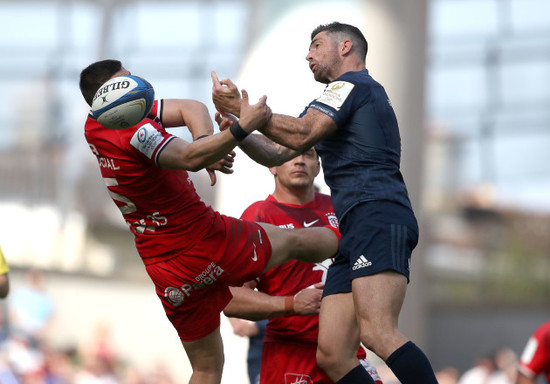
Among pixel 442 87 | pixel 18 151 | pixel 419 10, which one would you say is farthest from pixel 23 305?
pixel 442 87

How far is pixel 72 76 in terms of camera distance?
66.1 ft

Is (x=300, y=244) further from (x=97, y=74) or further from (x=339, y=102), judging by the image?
(x=97, y=74)

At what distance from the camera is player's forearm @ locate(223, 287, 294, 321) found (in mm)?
6254

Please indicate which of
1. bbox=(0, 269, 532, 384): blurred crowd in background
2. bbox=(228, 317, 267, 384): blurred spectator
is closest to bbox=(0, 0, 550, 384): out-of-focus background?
bbox=(0, 269, 532, 384): blurred crowd in background

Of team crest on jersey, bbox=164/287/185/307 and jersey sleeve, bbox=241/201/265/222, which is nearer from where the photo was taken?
team crest on jersey, bbox=164/287/185/307

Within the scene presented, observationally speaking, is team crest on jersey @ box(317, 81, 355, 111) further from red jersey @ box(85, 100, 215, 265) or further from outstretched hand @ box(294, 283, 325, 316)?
outstretched hand @ box(294, 283, 325, 316)

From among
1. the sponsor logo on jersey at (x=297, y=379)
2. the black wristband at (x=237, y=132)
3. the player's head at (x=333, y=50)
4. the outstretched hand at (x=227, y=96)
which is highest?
the player's head at (x=333, y=50)

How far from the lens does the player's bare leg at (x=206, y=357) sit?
6.16m

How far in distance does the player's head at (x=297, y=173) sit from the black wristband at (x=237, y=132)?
137 centimetres

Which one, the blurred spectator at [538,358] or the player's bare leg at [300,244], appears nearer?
the player's bare leg at [300,244]

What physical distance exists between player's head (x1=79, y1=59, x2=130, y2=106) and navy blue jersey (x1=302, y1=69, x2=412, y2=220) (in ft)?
4.19

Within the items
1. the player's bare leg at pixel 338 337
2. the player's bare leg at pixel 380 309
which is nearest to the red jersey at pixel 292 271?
the player's bare leg at pixel 338 337

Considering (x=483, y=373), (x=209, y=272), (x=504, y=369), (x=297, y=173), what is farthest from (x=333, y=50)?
(x=504, y=369)

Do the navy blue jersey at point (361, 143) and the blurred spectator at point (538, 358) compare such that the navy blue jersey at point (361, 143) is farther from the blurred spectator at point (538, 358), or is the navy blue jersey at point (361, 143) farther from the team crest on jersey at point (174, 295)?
the blurred spectator at point (538, 358)
